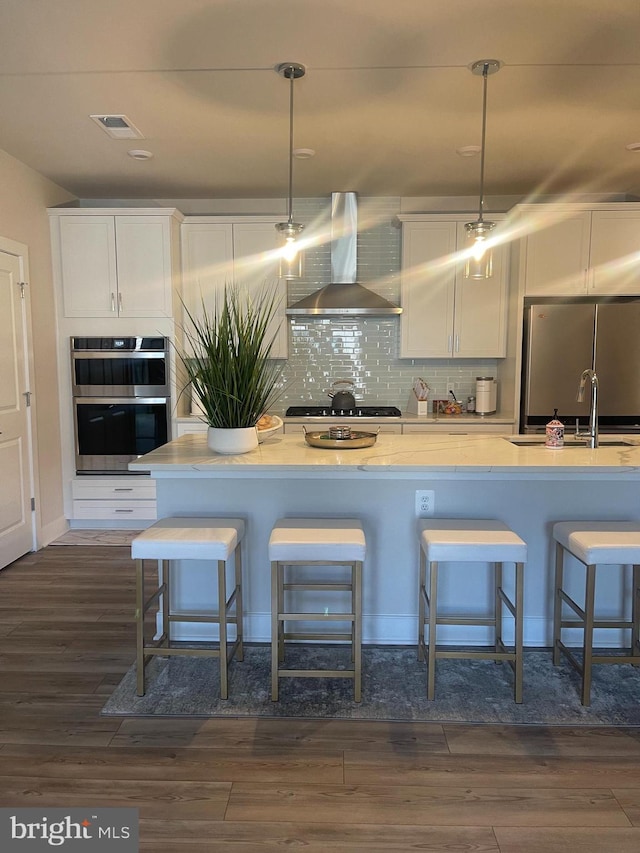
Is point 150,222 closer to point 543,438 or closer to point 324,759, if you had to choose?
point 543,438

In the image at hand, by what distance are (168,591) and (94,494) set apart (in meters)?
2.29

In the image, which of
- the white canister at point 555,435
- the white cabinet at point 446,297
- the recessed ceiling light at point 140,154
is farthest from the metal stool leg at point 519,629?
the recessed ceiling light at point 140,154

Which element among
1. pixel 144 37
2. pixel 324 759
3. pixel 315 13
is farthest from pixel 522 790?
pixel 144 37

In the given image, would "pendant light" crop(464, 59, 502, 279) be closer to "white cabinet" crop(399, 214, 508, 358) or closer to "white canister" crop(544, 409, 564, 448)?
"white canister" crop(544, 409, 564, 448)

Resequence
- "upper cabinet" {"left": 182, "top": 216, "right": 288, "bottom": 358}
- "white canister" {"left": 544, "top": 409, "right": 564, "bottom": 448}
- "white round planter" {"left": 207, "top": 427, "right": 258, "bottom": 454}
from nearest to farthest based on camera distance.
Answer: "white round planter" {"left": 207, "top": 427, "right": 258, "bottom": 454} → "white canister" {"left": 544, "top": 409, "right": 564, "bottom": 448} → "upper cabinet" {"left": 182, "top": 216, "right": 288, "bottom": 358}

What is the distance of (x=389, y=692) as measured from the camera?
8.20 ft

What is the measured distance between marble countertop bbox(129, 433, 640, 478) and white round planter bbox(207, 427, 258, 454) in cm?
4

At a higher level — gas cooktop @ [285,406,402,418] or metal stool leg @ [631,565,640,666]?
gas cooktop @ [285,406,402,418]

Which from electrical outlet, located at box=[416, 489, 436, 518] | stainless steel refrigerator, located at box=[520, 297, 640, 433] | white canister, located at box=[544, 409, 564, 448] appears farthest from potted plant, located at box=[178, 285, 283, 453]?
stainless steel refrigerator, located at box=[520, 297, 640, 433]

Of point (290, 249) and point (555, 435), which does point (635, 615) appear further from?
point (290, 249)

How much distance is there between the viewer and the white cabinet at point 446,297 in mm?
4832

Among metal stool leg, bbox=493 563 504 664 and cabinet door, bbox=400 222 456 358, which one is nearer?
metal stool leg, bbox=493 563 504 664

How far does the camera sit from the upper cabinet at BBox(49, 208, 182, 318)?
15.2ft

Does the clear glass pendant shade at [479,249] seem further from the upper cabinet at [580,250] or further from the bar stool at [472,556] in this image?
the upper cabinet at [580,250]
